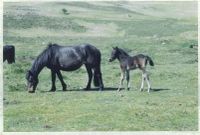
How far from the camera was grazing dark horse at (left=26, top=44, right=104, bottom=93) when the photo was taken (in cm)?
2142

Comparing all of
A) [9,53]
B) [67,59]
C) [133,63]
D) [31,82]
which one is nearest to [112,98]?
[133,63]

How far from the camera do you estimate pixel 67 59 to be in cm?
2169

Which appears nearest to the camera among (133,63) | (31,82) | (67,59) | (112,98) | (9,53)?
(112,98)

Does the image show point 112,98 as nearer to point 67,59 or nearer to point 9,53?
point 67,59

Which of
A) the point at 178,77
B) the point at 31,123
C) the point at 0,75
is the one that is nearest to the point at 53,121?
the point at 31,123

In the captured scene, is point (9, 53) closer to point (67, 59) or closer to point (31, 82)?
point (67, 59)

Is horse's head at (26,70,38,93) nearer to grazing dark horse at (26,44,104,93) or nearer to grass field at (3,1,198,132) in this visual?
grazing dark horse at (26,44,104,93)

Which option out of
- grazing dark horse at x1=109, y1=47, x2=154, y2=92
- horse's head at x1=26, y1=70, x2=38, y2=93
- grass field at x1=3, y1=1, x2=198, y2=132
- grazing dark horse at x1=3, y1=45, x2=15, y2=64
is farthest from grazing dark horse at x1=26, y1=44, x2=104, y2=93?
grazing dark horse at x1=3, y1=45, x2=15, y2=64

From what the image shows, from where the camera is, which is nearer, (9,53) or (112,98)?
(112,98)

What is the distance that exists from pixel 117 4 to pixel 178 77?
219ft

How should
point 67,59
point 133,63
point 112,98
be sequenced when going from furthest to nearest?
point 67,59
point 133,63
point 112,98

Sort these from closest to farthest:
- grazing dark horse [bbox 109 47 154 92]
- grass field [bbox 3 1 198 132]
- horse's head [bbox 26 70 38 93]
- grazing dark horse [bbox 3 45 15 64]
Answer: grass field [bbox 3 1 198 132] < grazing dark horse [bbox 109 47 154 92] < horse's head [bbox 26 70 38 93] < grazing dark horse [bbox 3 45 15 64]

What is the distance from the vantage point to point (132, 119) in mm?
16125

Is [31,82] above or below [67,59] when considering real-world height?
below
